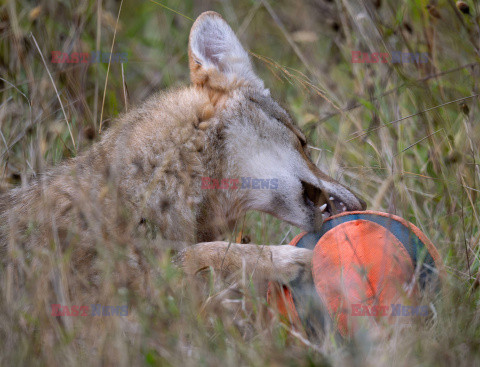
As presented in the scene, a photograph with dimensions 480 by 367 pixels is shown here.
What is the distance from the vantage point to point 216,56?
3654mm

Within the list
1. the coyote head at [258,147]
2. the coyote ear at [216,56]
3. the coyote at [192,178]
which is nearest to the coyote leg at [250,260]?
the coyote at [192,178]

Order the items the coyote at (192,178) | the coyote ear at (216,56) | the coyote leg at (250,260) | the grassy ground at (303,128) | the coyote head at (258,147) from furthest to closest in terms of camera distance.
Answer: the coyote ear at (216,56) < the coyote head at (258,147) < the coyote at (192,178) < the coyote leg at (250,260) < the grassy ground at (303,128)

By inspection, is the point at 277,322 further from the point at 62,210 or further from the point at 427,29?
the point at 427,29

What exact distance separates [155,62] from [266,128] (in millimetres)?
3081

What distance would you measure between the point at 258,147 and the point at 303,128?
1.34 m

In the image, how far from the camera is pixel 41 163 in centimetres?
439

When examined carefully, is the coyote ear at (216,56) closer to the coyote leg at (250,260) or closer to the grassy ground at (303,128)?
the grassy ground at (303,128)

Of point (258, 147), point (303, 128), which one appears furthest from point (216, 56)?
point (303, 128)

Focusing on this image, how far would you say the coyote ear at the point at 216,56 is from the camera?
11.6ft

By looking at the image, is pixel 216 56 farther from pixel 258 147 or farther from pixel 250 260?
pixel 250 260

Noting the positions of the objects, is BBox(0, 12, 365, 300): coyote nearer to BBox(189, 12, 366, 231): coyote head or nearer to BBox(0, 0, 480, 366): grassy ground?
BBox(189, 12, 366, 231): coyote head

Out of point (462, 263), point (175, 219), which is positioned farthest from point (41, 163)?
point (462, 263)

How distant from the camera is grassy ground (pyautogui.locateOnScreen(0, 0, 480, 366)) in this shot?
7.67 feet

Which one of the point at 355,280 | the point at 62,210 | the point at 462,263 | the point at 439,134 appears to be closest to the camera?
the point at 355,280
